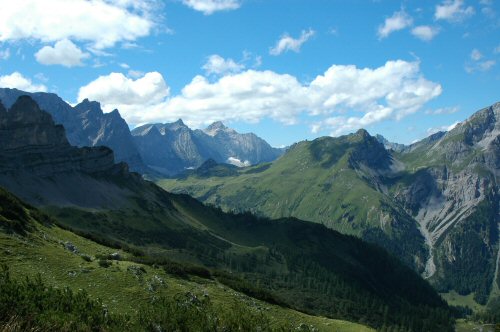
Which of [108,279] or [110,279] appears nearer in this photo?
[108,279]

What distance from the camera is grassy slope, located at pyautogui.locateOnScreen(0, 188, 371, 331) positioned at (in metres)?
57.3

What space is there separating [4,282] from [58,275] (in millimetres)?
12286

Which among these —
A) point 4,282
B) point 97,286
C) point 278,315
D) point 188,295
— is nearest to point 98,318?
point 4,282

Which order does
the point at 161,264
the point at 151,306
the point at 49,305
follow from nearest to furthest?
1. the point at 49,305
2. the point at 151,306
3. the point at 161,264

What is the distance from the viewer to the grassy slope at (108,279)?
5731 centimetres

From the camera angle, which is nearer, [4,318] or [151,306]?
[4,318]

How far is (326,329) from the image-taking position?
72.2m

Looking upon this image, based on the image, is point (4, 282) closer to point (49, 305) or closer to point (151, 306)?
point (49, 305)

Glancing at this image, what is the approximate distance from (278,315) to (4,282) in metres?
39.4

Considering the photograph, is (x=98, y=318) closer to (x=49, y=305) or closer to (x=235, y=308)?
(x=49, y=305)

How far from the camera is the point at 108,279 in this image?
61531mm

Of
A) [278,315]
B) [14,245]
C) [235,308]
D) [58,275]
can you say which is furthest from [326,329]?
[14,245]

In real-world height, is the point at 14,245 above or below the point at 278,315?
above

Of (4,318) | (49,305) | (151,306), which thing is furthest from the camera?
(151,306)
